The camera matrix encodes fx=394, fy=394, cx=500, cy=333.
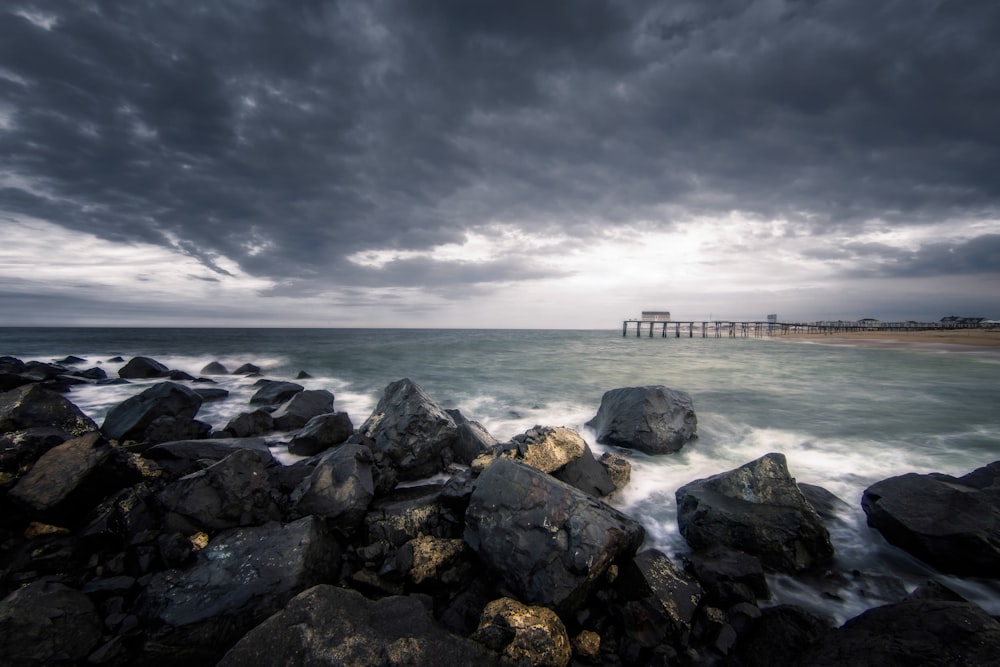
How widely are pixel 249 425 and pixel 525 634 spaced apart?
814 centimetres

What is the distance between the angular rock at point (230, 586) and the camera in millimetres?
3439

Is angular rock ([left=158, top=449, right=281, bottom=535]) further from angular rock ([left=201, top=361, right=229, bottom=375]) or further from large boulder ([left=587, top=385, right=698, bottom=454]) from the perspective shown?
angular rock ([left=201, top=361, right=229, bottom=375])

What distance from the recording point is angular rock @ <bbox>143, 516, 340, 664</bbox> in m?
3.44

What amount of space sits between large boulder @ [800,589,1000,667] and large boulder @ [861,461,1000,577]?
77.5 inches

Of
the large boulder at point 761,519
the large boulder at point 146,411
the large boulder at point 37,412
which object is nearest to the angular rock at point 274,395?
the large boulder at point 146,411

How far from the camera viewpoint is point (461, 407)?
13.7m

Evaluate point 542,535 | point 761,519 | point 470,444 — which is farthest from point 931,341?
point 542,535

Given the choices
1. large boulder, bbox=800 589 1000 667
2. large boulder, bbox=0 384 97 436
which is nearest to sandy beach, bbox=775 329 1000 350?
large boulder, bbox=800 589 1000 667

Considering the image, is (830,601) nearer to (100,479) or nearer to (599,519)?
(599,519)

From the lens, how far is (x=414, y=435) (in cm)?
703

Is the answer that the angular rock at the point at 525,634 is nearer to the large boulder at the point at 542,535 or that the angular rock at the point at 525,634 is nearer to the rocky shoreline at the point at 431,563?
the rocky shoreline at the point at 431,563

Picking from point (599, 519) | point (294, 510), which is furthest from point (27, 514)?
point (599, 519)

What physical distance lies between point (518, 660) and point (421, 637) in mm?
794

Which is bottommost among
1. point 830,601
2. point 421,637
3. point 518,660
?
point 830,601
